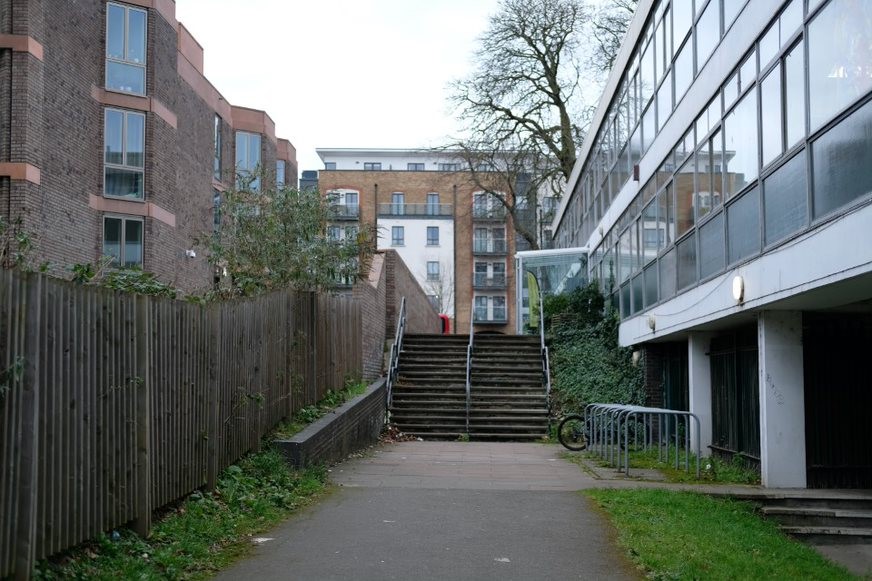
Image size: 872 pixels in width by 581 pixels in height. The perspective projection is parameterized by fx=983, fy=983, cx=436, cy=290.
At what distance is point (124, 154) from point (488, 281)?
46.7 meters

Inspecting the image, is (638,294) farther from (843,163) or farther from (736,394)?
(843,163)

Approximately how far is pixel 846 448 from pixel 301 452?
20.9 feet

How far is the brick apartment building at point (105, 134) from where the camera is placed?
22.7 m

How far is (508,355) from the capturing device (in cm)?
2475

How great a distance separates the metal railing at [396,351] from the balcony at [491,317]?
46.1 metres

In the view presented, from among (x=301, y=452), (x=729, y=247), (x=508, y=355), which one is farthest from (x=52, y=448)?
(x=508, y=355)

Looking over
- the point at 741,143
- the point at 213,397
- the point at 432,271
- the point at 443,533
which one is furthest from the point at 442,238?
the point at 443,533

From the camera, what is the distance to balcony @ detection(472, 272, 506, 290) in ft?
237

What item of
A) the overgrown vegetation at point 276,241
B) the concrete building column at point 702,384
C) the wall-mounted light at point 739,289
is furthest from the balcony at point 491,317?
the wall-mounted light at point 739,289

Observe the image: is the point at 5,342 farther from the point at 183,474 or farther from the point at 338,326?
the point at 338,326

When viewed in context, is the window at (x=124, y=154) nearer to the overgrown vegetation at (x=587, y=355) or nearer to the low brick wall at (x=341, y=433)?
the low brick wall at (x=341, y=433)

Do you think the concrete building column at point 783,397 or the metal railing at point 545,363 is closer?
the concrete building column at point 783,397

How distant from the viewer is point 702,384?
49.9 feet

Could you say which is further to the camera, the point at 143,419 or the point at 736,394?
the point at 736,394
